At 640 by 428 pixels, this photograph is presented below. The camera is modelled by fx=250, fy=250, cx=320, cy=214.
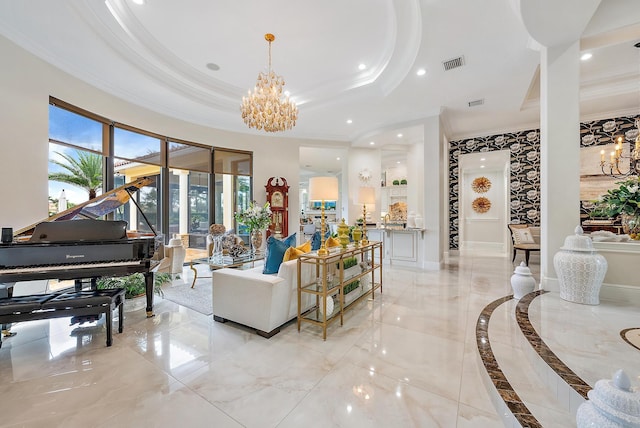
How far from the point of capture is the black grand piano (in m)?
2.27

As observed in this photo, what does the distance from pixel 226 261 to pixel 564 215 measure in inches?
181

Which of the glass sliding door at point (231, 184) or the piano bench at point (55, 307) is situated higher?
the glass sliding door at point (231, 184)

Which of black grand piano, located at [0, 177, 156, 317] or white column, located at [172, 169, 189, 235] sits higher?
white column, located at [172, 169, 189, 235]

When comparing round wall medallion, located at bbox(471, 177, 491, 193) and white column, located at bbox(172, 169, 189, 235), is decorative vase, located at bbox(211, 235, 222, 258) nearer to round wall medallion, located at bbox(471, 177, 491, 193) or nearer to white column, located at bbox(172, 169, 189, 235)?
white column, located at bbox(172, 169, 189, 235)

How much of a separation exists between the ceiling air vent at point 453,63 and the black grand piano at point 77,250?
4.46m

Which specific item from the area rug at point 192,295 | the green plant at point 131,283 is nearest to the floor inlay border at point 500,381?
the area rug at point 192,295

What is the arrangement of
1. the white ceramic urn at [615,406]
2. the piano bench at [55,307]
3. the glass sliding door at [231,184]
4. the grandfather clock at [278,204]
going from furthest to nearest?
the grandfather clock at [278,204] < the glass sliding door at [231,184] < the piano bench at [55,307] < the white ceramic urn at [615,406]

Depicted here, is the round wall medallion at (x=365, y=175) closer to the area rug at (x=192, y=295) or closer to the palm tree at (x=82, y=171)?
the area rug at (x=192, y=295)

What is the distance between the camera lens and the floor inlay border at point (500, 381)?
1389 millimetres

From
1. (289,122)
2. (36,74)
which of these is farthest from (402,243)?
(36,74)

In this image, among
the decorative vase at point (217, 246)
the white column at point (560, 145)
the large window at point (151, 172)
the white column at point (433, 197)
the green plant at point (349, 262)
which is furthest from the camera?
the white column at point (433, 197)

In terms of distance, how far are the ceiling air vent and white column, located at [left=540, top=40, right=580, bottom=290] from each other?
3.04 feet

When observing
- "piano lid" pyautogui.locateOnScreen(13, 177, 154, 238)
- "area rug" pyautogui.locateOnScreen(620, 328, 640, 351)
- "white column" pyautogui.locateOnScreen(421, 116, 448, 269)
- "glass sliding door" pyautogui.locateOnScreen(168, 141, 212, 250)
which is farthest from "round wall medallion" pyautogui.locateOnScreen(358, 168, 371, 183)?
"area rug" pyautogui.locateOnScreen(620, 328, 640, 351)

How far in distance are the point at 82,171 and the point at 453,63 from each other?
613 centimetres
